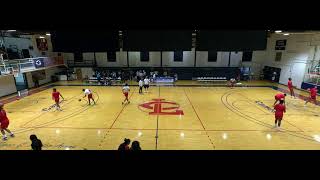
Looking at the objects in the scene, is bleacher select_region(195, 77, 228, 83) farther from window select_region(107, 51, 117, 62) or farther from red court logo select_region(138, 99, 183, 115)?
window select_region(107, 51, 117, 62)

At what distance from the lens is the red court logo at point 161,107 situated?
13273 mm

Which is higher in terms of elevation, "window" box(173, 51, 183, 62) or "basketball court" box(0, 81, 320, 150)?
"window" box(173, 51, 183, 62)

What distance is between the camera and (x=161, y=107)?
1434 cm

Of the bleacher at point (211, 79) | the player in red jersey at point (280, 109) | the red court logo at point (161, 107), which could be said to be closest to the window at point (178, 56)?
the bleacher at point (211, 79)

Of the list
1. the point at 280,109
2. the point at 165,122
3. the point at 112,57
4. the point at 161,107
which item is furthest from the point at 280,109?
the point at 112,57

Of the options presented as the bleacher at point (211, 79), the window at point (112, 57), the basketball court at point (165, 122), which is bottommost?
the basketball court at point (165, 122)

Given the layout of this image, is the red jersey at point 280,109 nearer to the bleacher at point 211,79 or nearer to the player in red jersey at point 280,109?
the player in red jersey at point 280,109

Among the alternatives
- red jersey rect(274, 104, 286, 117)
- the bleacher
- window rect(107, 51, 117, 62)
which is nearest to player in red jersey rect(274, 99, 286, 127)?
red jersey rect(274, 104, 286, 117)

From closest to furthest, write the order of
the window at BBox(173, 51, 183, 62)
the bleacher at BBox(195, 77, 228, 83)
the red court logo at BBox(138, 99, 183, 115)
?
the red court logo at BBox(138, 99, 183, 115)
the bleacher at BBox(195, 77, 228, 83)
the window at BBox(173, 51, 183, 62)

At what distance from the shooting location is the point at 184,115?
12.8m

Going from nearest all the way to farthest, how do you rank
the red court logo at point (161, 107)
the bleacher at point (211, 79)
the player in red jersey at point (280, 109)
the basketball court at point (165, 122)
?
the basketball court at point (165, 122), the player in red jersey at point (280, 109), the red court logo at point (161, 107), the bleacher at point (211, 79)

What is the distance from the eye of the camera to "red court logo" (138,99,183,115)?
43.5 feet

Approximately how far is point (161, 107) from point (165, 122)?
2877 mm
